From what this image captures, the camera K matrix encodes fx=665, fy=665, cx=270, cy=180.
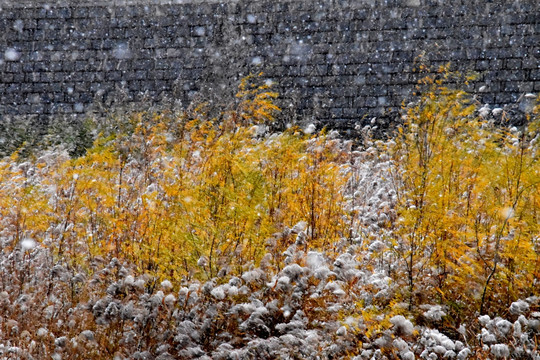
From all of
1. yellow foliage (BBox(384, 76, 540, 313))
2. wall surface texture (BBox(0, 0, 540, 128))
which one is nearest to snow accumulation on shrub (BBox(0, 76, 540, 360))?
yellow foliage (BBox(384, 76, 540, 313))

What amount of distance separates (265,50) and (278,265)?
815cm

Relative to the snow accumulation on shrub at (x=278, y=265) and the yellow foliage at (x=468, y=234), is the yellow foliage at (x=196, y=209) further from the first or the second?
the yellow foliage at (x=468, y=234)

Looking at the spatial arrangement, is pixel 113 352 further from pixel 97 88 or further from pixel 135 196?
pixel 97 88

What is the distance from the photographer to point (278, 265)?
3680 millimetres

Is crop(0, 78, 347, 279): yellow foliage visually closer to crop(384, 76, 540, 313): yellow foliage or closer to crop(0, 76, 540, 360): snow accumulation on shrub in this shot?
crop(0, 76, 540, 360): snow accumulation on shrub

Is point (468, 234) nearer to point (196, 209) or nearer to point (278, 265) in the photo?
point (278, 265)

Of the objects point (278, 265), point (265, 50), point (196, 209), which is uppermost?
point (265, 50)

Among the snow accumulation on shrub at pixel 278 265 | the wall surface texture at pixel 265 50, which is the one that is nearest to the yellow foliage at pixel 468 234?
the snow accumulation on shrub at pixel 278 265

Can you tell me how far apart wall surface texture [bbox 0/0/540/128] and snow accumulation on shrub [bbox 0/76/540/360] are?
20.1 feet

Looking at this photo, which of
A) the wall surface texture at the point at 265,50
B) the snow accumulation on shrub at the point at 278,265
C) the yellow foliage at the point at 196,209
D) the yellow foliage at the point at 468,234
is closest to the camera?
the snow accumulation on shrub at the point at 278,265

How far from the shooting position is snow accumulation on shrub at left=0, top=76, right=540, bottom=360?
3.12m

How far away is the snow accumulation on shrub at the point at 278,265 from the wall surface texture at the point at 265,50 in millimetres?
6116

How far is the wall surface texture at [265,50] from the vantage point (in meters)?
10.7

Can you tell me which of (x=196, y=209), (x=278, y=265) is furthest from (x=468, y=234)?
(x=196, y=209)
